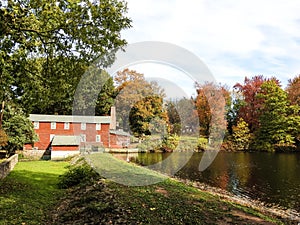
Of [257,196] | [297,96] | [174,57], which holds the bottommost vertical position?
[257,196]

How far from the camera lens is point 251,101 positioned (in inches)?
1901

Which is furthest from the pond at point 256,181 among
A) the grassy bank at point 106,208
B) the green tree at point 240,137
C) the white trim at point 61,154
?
the green tree at point 240,137

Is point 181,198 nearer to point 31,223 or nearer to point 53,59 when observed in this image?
point 31,223

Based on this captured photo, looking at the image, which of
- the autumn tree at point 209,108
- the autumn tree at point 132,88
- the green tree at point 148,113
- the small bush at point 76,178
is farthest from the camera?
the autumn tree at point 209,108

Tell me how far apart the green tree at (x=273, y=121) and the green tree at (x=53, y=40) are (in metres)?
40.4

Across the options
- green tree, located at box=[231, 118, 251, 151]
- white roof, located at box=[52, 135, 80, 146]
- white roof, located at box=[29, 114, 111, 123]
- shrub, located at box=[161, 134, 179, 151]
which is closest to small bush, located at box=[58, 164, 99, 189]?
shrub, located at box=[161, 134, 179, 151]

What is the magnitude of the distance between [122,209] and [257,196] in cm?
1017

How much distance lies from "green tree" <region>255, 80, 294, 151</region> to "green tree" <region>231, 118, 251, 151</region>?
65.5 inches

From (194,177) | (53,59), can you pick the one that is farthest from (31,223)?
(194,177)

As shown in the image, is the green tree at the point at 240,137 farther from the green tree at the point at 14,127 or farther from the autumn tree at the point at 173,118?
the green tree at the point at 14,127

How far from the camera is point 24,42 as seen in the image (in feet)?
25.8

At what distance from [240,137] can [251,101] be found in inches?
305

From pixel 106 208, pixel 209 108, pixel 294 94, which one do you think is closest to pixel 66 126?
pixel 209 108

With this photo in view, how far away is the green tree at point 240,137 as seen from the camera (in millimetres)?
44281
